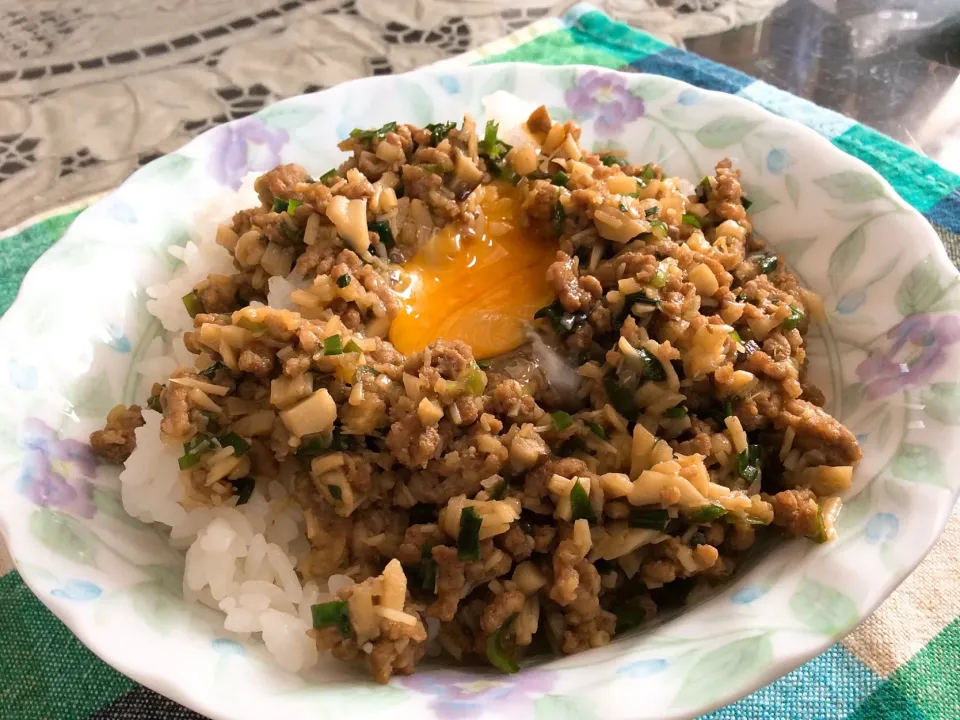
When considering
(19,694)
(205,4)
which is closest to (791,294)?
(19,694)

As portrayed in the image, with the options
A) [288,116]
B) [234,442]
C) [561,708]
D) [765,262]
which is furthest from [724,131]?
[561,708]

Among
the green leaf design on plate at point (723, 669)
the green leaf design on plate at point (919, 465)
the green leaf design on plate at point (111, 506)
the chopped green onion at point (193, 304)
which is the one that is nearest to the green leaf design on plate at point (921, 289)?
the green leaf design on plate at point (919, 465)

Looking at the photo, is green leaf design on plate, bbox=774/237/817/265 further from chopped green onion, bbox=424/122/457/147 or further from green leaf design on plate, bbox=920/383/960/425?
chopped green onion, bbox=424/122/457/147

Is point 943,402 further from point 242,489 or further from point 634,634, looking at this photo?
point 242,489

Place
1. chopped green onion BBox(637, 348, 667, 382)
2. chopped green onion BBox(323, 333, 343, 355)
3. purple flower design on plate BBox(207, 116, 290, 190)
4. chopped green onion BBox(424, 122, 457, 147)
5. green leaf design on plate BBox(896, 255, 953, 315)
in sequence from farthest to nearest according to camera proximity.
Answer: purple flower design on plate BBox(207, 116, 290, 190)
chopped green onion BBox(424, 122, 457, 147)
green leaf design on plate BBox(896, 255, 953, 315)
chopped green onion BBox(637, 348, 667, 382)
chopped green onion BBox(323, 333, 343, 355)

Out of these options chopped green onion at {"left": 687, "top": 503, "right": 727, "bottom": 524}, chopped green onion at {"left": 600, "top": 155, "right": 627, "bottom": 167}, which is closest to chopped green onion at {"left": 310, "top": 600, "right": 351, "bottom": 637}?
chopped green onion at {"left": 687, "top": 503, "right": 727, "bottom": 524}

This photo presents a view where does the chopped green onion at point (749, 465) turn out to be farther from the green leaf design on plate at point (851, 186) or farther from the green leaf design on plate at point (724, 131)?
the green leaf design on plate at point (724, 131)
